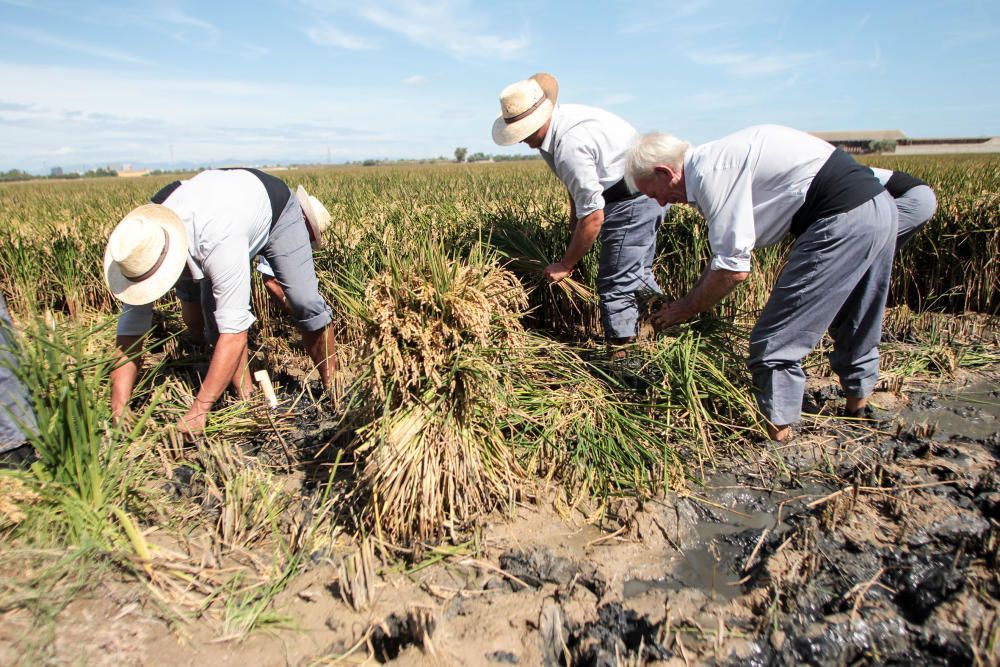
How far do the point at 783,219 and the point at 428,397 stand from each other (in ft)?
6.12

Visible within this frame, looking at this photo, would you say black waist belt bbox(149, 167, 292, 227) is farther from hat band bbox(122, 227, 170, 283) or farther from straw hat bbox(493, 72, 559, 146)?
straw hat bbox(493, 72, 559, 146)

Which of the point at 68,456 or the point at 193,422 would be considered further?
the point at 193,422

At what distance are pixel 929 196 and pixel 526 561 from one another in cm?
284

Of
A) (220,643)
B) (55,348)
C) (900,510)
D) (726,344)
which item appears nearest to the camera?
(220,643)

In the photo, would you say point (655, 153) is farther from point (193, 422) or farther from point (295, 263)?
point (193, 422)

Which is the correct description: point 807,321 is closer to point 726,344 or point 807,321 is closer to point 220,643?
point 726,344

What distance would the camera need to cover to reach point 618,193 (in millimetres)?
3506

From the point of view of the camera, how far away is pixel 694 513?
2.65 m

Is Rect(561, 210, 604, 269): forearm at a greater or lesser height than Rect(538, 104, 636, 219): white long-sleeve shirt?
lesser

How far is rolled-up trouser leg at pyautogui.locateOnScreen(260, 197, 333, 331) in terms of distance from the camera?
135 inches

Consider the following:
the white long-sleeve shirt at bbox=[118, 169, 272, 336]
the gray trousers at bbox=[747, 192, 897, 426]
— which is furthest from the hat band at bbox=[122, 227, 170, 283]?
the gray trousers at bbox=[747, 192, 897, 426]

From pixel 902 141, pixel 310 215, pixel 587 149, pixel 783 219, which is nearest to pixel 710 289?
pixel 783 219

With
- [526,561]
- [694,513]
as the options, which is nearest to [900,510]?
[694,513]

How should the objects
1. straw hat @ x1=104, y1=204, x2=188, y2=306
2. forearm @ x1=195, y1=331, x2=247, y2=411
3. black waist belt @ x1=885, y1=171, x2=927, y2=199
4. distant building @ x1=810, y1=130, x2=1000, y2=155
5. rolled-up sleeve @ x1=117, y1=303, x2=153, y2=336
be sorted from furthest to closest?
distant building @ x1=810, y1=130, x2=1000, y2=155 → black waist belt @ x1=885, y1=171, x2=927, y2=199 → rolled-up sleeve @ x1=117, y1=303, x2=153, y2=336 → forearm @ x1=195, y1=331, x2=247, y2=411 → straw hat @ x1=104, y1=204, x2=188, y2=306
